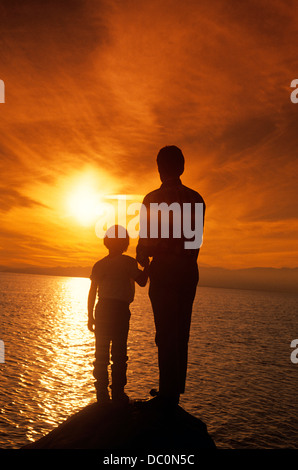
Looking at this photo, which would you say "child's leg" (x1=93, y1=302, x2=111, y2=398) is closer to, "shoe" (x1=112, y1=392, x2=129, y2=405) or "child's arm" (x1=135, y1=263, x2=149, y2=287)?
"shoe" (x1=112, y1=392, x2=129, y2=405)

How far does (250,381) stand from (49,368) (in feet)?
50.0

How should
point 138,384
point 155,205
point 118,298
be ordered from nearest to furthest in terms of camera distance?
point 155,205 → point 118,298 → point 138,384

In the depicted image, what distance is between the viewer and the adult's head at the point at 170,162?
558 cm

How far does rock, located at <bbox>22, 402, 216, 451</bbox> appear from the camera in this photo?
16.4ft

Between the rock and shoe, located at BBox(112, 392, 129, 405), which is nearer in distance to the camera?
the rock

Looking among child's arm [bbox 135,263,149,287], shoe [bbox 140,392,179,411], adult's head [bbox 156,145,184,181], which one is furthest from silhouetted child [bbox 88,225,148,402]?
adult's head [bbox 156,145,184,181]

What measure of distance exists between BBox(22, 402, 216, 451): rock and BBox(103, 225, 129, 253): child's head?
280 cm

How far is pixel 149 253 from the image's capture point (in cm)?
550

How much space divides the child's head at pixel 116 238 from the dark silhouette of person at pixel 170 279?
5.40 feet

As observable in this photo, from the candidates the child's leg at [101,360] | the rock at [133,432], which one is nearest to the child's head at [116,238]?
the child's leg at [101,360]

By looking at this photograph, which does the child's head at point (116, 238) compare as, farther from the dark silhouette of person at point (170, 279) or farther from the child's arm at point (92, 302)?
the dark silhouette of person at point (170, 279)

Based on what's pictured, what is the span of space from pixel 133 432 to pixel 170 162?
12.9ft
